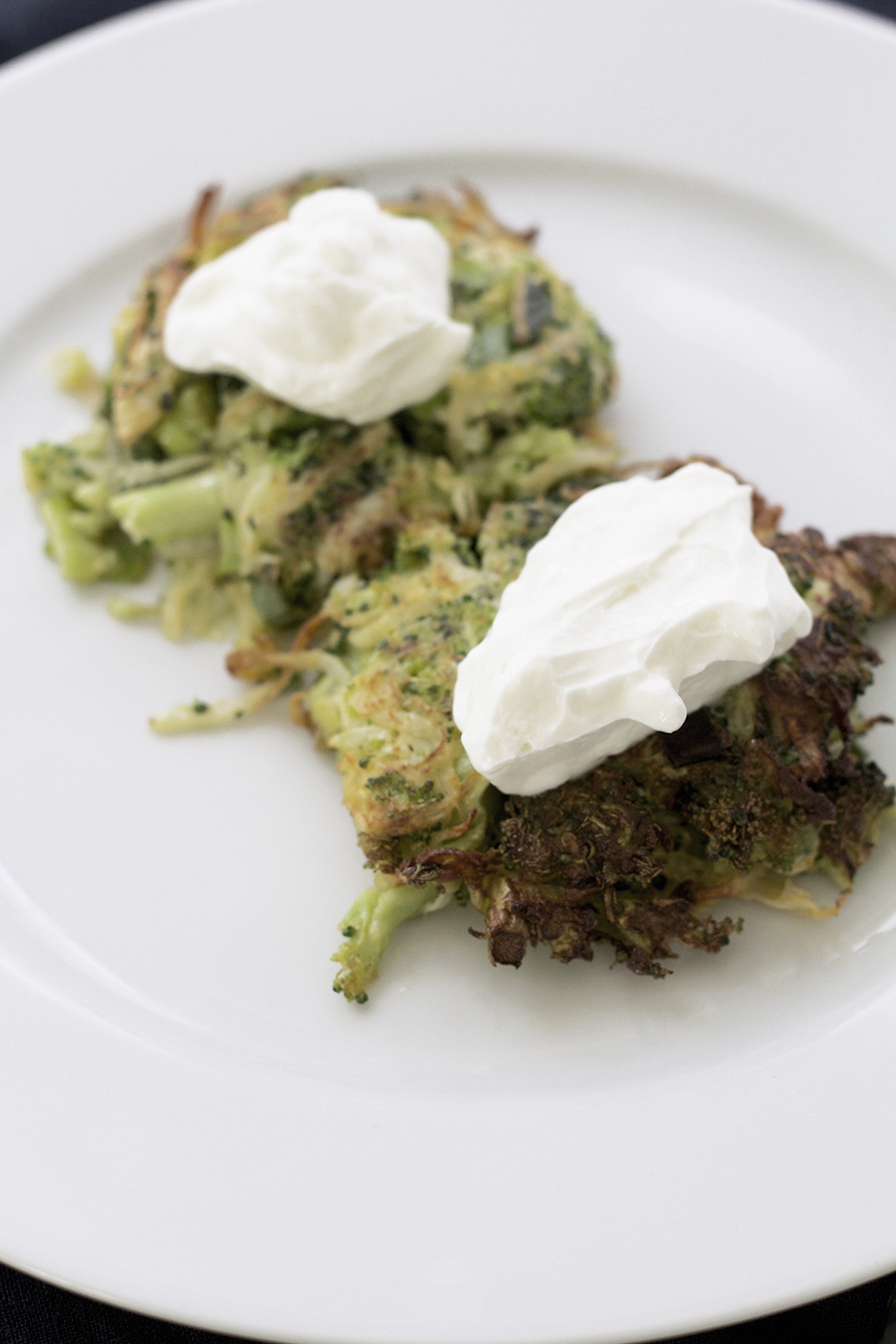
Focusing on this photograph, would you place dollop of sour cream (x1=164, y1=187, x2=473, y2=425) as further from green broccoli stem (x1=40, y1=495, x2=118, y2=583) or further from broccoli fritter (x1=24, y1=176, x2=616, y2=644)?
green broccoli stem (x1=40, y1=495, x2=118, y2=583)

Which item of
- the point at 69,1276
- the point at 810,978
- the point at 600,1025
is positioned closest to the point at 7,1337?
the point at 69,1276

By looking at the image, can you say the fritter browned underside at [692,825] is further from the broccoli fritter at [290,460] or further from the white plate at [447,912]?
the broccoli fritter at [290,460]

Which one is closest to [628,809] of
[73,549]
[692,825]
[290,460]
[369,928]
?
[692,825]

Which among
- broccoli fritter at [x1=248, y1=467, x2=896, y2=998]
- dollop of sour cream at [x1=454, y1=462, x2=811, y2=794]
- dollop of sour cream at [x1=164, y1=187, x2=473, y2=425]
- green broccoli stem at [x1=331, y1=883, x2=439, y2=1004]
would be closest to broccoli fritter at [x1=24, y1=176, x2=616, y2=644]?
dollop of sour cream at [x1=164, y1=187, x2=473, y2=425]

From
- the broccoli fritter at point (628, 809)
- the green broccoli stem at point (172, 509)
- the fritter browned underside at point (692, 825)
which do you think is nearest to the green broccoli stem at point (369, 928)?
the broccoli fritter at point (628, 809)

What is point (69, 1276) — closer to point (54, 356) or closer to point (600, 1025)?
point (600, 1025)

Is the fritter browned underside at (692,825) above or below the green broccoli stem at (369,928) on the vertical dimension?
above
